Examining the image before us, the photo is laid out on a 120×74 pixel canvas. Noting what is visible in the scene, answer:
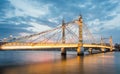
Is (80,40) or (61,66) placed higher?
(80,40)

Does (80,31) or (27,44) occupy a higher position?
(80,31)

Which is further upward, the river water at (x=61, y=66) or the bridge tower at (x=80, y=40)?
the bridge tower at (x=80, y=40)

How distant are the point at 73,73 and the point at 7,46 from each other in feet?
59.9

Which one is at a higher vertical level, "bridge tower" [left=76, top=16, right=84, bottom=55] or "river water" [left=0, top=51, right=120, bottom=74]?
"bridge tower" [left=76, top=16, right=84, bottom=55]

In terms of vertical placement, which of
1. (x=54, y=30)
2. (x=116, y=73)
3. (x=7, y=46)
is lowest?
(x=116, y=73)

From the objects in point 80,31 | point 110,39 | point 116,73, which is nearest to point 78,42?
point 80,31

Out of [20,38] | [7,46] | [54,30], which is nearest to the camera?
[7,46]

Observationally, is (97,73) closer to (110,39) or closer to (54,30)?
(54,30)

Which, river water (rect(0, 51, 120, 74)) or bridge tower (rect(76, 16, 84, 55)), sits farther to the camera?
bridge tower (rect(76, 16, 84, 55))

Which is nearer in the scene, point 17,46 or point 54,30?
point 17,46

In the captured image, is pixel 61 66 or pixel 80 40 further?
pixel 80 40

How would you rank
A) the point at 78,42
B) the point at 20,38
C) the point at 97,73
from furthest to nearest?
the point at 78,42
the point at 20,38
the point at 97,73

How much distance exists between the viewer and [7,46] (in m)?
45.9

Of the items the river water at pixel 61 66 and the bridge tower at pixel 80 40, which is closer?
the river water at pixel 61 66
